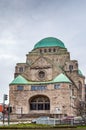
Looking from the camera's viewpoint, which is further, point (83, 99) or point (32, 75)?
point (83, 99)

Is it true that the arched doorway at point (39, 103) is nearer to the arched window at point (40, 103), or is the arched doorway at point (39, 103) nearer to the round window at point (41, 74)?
the arched window at point (40, 103)

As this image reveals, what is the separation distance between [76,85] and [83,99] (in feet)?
25.5

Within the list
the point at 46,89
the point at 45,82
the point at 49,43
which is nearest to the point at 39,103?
the point at 46,89

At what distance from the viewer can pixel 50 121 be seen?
7012 centimetres

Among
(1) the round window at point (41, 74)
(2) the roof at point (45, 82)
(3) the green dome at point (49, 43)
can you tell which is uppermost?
(3) the green dome at point (49, 43)

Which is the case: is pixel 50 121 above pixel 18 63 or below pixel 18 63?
below

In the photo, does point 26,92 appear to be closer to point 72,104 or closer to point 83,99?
point 72,104

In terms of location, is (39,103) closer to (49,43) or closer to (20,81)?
(20,81)

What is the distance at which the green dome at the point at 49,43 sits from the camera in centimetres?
11531

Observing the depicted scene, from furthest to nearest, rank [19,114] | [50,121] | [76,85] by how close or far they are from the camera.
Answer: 1. [76,85]
2. [19,114]
3. [50,121]

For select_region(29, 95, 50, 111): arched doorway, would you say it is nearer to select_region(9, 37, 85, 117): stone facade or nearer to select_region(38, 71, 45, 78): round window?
select_region(9, 37, 85, 117): stone facade

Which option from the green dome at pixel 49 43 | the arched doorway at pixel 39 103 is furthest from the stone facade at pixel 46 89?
the green dome at pixel 49 43

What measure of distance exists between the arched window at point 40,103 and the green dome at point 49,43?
18322 mm

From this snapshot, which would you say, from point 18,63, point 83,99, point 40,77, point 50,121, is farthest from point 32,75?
point 50,121
